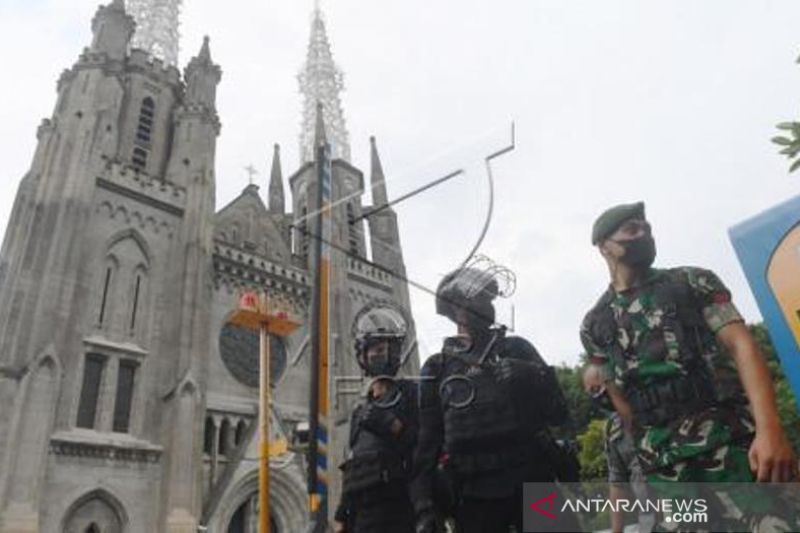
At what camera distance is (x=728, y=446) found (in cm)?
269

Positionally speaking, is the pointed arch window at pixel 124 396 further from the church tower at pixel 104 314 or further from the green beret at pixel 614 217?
the green beret at pixel 614 217

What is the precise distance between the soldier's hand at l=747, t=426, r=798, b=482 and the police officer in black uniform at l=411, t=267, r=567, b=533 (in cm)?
109

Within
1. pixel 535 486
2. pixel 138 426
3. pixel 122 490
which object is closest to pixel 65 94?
pixel 138 426

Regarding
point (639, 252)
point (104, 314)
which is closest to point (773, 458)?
point (639, 252)

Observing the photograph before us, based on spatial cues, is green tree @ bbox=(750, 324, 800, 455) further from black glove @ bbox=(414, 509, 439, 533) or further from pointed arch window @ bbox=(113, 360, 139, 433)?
pointed arch window @ bbox=(113, 360, 139, 433)

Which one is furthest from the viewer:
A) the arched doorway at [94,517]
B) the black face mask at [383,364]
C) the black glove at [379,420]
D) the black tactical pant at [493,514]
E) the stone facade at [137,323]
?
the stone facade at [137,323]

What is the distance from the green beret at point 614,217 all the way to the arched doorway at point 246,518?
1965cm

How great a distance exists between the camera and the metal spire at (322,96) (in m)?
33.5

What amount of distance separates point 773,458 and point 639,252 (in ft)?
3.66

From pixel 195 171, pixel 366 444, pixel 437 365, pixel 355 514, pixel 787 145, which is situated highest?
pixel 195 171

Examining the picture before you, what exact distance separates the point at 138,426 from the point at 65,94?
1233 cm

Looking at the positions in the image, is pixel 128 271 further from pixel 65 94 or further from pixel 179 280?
pixel 65 94

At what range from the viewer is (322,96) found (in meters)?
33.9

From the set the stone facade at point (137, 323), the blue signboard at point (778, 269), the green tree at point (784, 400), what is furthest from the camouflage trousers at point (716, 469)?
the stone facade at point (137, 323)
